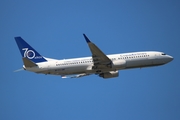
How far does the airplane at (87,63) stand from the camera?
64.9 meters

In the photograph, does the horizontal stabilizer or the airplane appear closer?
the horizontal stabilizer

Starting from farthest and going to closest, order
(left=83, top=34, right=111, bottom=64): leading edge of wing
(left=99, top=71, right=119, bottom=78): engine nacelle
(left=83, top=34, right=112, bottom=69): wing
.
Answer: (left=99, top=71, right=119, bottom=78): engine nacelle < (left=83, top=34, right=112, bottom=69): wing < (left=83, top=34, right=111, bottom=64): leading edge of wing

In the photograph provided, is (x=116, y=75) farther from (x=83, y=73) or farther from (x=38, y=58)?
(x=38, y=58)

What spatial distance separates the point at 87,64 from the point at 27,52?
1112 cm

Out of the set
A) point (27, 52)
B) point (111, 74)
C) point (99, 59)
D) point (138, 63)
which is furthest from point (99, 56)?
point (27, 52)

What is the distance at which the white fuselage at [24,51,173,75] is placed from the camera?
2566 inches

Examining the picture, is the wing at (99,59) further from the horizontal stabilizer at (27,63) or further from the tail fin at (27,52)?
the horizontal stabilizer at (27,63)

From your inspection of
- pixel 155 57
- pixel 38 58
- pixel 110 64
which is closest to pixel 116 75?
pixel 110 64

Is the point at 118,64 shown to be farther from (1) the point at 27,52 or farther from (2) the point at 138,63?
(1) the point at 27,52

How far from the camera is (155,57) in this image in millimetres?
71500

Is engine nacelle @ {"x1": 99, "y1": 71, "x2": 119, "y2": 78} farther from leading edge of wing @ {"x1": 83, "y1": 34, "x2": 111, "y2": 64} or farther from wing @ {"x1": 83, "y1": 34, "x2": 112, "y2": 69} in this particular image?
leading edge of wing @ {"x1": 83, "y1": 34, "x2": 111, "y2": 64}

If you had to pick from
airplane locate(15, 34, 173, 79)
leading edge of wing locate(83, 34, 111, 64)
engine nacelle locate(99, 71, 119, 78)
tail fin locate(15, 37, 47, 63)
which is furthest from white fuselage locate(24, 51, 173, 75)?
tail fin locate(15, 37, 47, 63)

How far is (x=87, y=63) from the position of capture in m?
66.4

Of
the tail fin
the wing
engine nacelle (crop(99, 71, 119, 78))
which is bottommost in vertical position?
engine nacelle (crop(99, 71, 119, 78))
